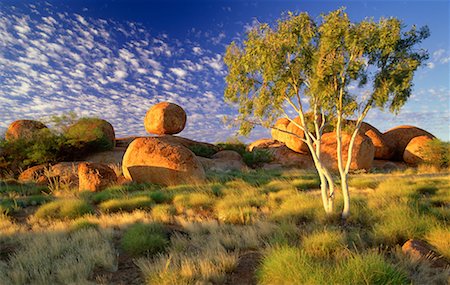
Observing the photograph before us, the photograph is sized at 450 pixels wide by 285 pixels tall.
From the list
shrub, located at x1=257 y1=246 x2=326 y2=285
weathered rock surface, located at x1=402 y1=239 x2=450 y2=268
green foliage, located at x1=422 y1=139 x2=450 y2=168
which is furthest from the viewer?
green foliage, located at x1=422 y1=139 x2=450 y2=168

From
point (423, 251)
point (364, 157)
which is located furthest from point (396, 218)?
point (364, 157)

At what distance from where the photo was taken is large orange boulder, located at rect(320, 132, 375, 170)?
2470 cm

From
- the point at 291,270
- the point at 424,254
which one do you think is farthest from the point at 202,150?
the point at 291,270

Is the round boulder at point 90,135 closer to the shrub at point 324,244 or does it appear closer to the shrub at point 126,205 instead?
the shrub at point 126,205

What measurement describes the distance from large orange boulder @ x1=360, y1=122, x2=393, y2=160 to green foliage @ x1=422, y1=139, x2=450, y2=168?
3.34 meters

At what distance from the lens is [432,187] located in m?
13.8

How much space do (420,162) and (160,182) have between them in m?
23.3

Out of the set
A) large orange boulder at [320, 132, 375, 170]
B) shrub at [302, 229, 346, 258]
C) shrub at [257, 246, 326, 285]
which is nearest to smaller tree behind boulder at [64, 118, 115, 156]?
large orange boulder at [320, 132, 375, 170]

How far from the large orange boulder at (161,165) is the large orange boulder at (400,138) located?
2145 centimetres

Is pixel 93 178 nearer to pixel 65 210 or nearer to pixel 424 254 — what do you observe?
pixel 65 210

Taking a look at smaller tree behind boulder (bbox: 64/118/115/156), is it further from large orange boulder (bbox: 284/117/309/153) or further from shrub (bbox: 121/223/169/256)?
shrub (bbox: 121/223/169/256)

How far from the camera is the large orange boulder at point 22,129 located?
25211mm

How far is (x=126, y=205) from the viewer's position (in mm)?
12352

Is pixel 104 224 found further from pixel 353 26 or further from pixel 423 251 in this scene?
pixel 353 26
